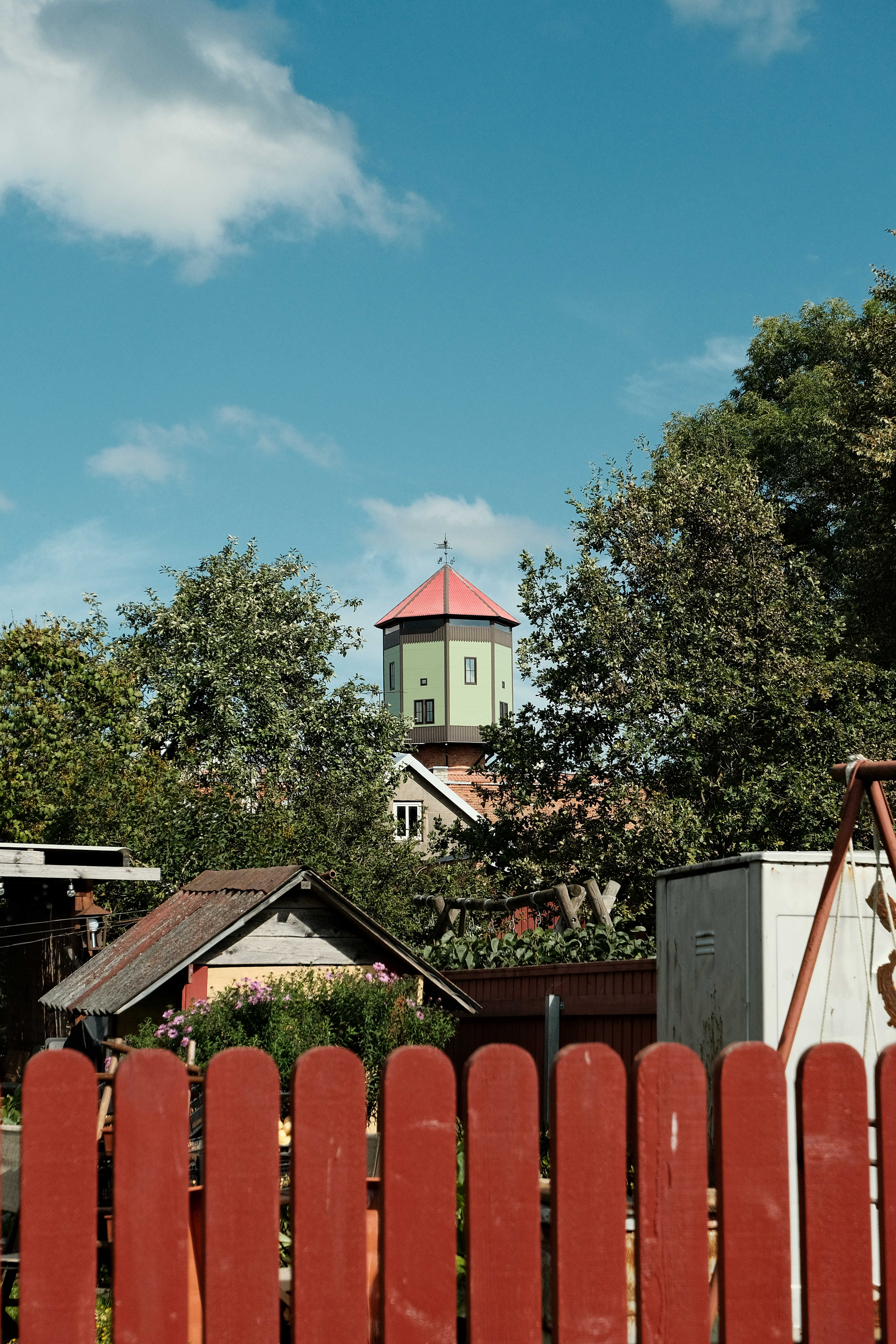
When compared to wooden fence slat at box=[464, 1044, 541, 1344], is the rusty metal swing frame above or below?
above

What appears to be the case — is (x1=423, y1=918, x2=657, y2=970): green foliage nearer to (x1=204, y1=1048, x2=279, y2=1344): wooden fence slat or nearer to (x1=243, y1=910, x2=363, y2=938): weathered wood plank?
(x1=243, y1=910, x2=363, y2=938): weathered wood plank

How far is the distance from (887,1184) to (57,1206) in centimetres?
148

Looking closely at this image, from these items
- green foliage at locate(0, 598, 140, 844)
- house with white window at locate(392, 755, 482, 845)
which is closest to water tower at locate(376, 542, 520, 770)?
house with white window at locate(392, 755, 482, 845)

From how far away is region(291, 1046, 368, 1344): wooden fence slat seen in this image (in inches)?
86.0

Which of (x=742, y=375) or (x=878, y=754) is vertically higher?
(x=742, y=375)

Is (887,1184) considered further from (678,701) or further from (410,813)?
(410,813)

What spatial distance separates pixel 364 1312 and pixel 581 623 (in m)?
23.7

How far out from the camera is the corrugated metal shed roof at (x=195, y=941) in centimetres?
1566

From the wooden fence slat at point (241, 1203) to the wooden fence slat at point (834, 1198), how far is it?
3.11ft

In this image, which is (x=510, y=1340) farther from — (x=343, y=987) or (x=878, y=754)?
(x=878, y=754)

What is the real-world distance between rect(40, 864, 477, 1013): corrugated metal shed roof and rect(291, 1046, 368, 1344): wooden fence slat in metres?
13.7

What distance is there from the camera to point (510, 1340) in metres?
2.23

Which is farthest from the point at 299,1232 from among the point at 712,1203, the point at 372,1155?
the point at 372,1155

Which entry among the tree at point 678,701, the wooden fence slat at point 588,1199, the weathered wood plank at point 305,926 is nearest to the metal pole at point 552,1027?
the weathered wood plank at point 305,926
